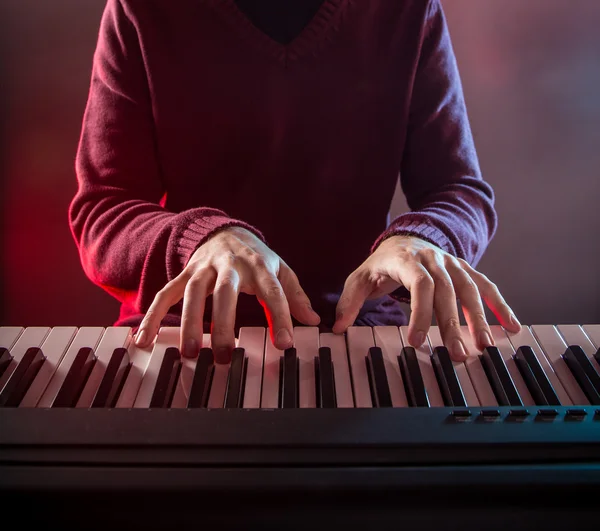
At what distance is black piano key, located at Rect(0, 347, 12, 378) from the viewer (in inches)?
24.3

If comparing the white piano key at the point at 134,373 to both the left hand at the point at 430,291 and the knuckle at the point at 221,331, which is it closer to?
the knuckle at the point at 221,331

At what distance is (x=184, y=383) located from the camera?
593mm

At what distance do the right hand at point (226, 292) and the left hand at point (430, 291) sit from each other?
0.08m

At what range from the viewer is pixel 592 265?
5.83 feet

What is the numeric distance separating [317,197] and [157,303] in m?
0.59

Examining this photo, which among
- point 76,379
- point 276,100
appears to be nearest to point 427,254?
point 76,379

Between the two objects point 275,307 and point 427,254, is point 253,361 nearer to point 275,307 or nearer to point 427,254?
point 275,307

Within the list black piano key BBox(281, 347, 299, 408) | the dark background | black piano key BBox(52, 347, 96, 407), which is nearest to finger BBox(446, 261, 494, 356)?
black piano key BBox(281, 347, 299, 408)

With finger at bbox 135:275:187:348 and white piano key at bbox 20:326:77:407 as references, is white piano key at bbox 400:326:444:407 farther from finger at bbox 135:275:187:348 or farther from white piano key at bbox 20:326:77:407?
white piano key at bbox 20:326:77:407

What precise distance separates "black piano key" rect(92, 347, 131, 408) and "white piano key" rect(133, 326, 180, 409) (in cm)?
2

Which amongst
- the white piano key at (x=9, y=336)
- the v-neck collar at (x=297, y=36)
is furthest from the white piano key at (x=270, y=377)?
the v-neck collar at (x=297, y=36)

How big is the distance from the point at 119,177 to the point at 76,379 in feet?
2.00

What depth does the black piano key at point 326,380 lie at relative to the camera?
555mm

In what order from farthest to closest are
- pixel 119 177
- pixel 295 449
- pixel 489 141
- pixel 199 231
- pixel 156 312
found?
1. pixel 489 141
2. pixel 119 177
3. pixel 199 231
4. pixel 156 312
5. pixel 295 449
